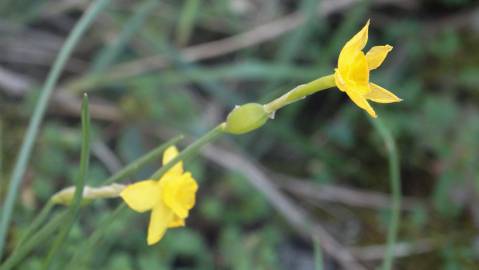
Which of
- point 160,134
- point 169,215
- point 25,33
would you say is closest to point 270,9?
point 160,134

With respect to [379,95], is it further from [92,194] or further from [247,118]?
[92,194]

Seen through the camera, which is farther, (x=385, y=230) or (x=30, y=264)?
(x=385, y=230)

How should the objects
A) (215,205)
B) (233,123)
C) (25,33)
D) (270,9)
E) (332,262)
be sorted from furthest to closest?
(270,9), (25,33), (332,262), (215,205), (233,123)

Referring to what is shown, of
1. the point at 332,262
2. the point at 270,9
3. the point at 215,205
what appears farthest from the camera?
the point at 270,9

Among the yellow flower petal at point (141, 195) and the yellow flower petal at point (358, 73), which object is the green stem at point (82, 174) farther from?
the yellow flower petal at point (358, 73)

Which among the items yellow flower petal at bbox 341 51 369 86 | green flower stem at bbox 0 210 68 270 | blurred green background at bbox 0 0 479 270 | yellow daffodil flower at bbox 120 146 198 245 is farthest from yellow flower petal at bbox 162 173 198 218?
blurred green background at bbox 0 0 479 270

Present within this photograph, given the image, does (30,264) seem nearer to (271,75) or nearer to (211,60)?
(271,75)

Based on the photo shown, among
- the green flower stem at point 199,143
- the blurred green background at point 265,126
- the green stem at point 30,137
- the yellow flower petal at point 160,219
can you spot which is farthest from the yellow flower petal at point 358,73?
the blurred green background at point 265,126
